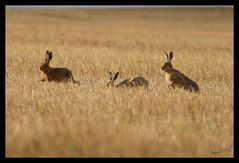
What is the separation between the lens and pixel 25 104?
780 cm

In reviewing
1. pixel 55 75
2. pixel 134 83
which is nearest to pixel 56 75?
pixel 55 75

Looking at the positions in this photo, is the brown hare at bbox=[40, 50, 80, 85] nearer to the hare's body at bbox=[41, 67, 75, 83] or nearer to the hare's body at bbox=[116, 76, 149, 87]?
the hare's body at bbox=[41, 67, 75, 83]

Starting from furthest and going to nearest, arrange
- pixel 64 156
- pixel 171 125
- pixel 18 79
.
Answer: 1. pixel 18 79
2. pixel 171 125
3. pixel 64 156

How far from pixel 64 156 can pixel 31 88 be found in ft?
13.5

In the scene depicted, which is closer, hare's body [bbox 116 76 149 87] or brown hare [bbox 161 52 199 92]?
hare's body [bbox 116 76 149 87]

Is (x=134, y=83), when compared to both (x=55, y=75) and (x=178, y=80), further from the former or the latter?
(x=55, y=75)

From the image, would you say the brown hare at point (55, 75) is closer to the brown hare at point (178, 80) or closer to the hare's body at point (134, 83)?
the hare's body at point (134, 83)

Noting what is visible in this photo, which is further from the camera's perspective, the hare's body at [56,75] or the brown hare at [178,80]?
the hare's body at [56,75]

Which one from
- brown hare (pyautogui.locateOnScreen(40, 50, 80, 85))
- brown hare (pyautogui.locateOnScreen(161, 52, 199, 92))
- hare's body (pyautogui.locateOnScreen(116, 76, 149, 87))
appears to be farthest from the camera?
brown hare (pyautogui.locateOnScreen(40, 50, 80, 85))

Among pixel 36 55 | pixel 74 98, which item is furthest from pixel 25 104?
pixel 36 55

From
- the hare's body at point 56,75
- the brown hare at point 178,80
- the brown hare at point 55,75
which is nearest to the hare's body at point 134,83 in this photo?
the brown hare at point 178,80

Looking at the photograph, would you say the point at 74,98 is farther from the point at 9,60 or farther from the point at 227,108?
the point at 9,60

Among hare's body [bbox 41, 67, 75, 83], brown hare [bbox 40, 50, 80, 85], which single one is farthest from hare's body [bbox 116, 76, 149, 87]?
hare's body [bbox 41, 67, 75, 83]
